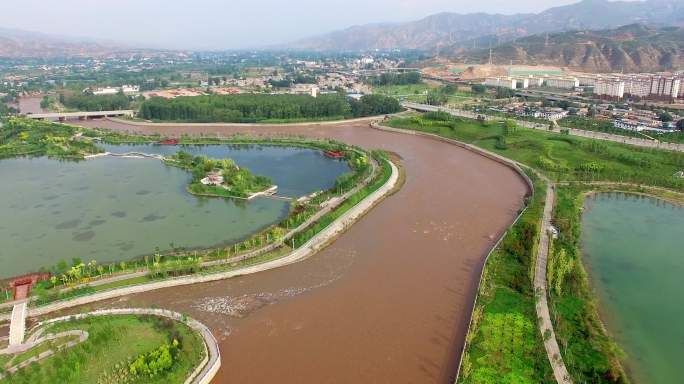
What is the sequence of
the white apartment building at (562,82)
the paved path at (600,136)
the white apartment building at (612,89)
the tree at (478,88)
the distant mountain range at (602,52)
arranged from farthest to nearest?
1. the distant mountain range at (602,52)
2. the white apartment building at (562,82)
3. the tree at (478,88)
4. the white apartment building at (612,89)
5. the paved path at (600,136)

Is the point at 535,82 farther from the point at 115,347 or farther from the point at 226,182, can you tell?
the point at 115,347

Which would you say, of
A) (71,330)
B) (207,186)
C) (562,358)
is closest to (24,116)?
(207,186)

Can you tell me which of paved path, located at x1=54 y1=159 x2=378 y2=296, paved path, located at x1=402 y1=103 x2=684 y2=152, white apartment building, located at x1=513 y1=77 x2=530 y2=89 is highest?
white apartment building, located at x1=513 y1=77 x2=530 y2=89

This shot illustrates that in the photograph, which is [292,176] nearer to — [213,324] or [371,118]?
[213,324]

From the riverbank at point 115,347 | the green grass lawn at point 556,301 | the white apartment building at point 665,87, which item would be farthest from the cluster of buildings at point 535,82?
the riverbank at point 115,347

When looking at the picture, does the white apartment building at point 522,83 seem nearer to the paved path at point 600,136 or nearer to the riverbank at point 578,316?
the paved path at point 600,136

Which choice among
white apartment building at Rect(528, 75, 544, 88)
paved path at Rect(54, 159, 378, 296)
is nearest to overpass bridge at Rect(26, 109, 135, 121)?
paved path at Rect(54, 159, 378, 296)

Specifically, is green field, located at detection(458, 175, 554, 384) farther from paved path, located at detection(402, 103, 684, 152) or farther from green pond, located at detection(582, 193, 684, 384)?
paved path, located at detection(402, 103, 684, 152)
